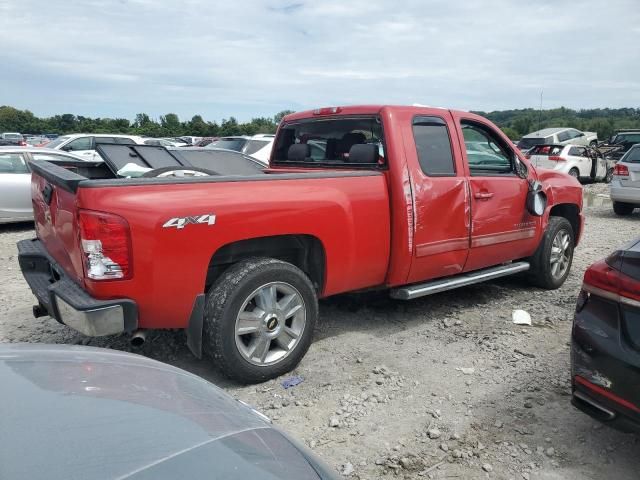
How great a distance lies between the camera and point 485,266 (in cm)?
500

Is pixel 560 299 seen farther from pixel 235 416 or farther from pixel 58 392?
pixel 58 392

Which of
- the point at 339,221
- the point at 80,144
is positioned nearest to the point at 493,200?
the point at 339,221

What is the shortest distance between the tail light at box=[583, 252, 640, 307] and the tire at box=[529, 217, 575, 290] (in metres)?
2.85

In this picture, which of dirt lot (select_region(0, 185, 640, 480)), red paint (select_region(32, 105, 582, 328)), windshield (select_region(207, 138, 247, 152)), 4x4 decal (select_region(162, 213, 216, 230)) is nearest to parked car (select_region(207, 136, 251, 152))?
windshield (select_region(207, 138, 247, 152))

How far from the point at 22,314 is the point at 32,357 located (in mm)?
3437

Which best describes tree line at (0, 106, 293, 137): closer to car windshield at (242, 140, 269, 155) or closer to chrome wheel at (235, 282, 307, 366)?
car windshield at (242, 140, 269, 155)

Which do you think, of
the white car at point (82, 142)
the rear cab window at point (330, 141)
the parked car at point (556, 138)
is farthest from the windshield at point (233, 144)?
the parked car at point (556, 138)

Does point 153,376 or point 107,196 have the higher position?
point 107,196

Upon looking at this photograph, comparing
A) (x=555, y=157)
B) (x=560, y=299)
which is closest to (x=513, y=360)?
(x=560, y=299)

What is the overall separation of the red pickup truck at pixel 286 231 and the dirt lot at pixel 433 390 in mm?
390

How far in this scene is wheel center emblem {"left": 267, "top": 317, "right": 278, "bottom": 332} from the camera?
11.7 feet

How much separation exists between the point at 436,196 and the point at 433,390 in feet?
5.13

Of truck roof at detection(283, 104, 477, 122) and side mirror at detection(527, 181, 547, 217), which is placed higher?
truck roof at detection(283, 104, 477, 122)

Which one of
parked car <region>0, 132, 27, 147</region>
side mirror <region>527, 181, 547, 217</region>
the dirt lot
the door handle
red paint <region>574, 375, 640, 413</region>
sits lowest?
the dirt lot
